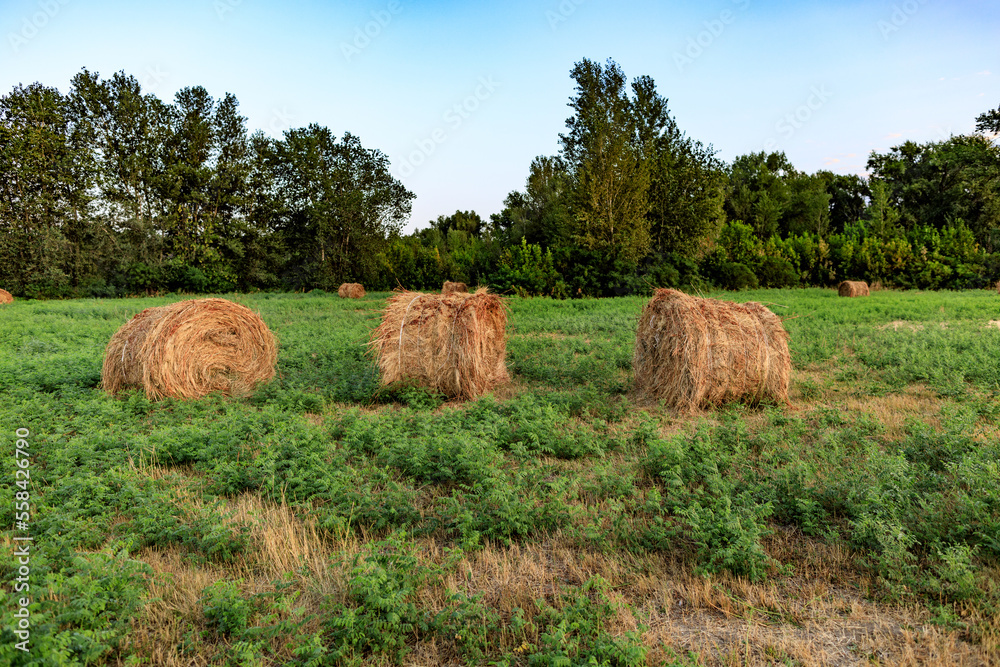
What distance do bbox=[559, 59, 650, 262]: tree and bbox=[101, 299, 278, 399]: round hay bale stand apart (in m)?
22.5

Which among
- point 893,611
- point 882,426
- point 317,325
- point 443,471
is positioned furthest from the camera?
point 317,325

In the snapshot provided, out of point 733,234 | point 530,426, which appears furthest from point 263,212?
point 530,426

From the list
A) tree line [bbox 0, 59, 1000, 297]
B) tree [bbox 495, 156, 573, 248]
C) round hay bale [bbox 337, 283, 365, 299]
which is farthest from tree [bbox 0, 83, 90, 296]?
tree [bbox 495, 156, 573, 248]

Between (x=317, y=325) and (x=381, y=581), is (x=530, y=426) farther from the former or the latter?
(x=317, y=325)

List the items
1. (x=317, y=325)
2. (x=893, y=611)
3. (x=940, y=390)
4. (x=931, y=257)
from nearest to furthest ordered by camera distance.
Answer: (x=893, y=611), (x=940, y=390), (x=317, y=325), (x=931, y=257)

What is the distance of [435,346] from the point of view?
28.1 ft

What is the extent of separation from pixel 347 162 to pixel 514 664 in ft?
142

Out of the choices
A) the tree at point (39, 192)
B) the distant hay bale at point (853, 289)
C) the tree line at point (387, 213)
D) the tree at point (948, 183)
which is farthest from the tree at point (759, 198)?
the tree at point (39, 192)

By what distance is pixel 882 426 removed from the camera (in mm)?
6160

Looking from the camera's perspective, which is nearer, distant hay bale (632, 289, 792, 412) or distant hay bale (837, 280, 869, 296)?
distant hay bale (632, 289, 792, 412)

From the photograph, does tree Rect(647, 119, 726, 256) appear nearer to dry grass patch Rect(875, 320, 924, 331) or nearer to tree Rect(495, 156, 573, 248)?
tree Rect(495, 156, 573, 248)

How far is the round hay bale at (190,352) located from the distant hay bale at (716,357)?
21.8 feet

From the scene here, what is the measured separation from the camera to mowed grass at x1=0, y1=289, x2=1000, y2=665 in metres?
3.00

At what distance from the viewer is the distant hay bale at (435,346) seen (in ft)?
27.6
